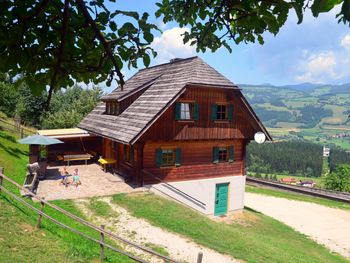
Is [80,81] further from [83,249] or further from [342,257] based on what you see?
[342,257]

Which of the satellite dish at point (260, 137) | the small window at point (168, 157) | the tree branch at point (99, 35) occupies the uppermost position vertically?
the tree branch at point (99, 35)

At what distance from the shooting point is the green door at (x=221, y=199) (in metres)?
20.1

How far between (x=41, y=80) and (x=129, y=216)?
11.1 metres

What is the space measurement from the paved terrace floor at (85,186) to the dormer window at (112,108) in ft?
13.6

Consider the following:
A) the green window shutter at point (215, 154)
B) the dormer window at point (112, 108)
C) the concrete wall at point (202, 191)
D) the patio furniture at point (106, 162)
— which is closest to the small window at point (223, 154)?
the green window shutter at point (215, 154)

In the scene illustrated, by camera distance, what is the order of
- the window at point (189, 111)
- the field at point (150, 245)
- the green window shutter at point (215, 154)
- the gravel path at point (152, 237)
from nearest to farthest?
the field at point (150, 245) < the gravel path at point (152, 237) < the window at point (189, 111) < the green window shutter at point (215, 154)

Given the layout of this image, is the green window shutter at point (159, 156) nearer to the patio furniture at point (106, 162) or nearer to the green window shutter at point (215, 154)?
the patio furniture at point (106, 162)

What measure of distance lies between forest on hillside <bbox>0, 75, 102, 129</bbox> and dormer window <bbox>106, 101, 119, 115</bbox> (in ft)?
20.5

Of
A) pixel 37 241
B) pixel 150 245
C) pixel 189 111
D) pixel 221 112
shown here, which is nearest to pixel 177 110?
pixel 189 111

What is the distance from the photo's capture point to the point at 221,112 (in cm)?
1962

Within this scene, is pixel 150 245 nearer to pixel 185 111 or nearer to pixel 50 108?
pixel 185 111

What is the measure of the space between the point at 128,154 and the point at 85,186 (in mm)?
3249

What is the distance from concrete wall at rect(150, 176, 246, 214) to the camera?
722 inches

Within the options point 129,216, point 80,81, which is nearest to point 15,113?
point 129,216
